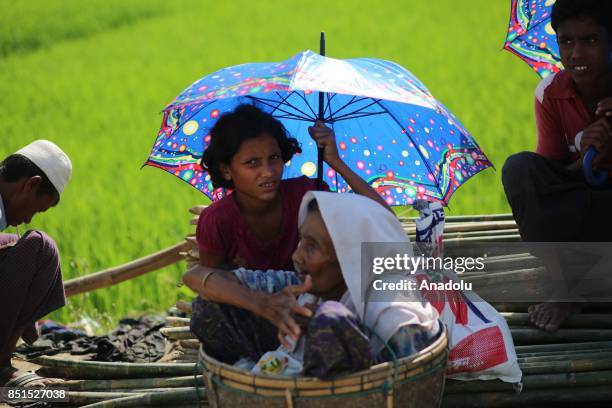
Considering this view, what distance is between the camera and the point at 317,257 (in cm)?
273

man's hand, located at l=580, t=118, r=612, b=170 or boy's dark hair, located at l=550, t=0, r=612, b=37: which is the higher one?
boy's dark hair, located at l=550, t=0, r=612, b=37

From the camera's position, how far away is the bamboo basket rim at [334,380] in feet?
7.68

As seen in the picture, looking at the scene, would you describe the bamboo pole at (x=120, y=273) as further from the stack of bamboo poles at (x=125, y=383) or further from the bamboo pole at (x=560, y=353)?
the bamboo pole at (x=560, y=353)

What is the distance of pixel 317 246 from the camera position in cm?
274

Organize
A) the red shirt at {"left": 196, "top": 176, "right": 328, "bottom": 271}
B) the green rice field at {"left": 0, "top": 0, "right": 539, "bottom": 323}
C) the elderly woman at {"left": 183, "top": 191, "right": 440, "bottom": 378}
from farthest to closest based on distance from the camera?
the green rice field at {"left": 0, "top": 0, "right": 539, "bottom": 323} < the red shirt at {"left": 196, "top": 176, "right": 328, "bottom": 271} < the elderly woman at {"left": 183, "top": 191, "right": 440, "bottom": 378}

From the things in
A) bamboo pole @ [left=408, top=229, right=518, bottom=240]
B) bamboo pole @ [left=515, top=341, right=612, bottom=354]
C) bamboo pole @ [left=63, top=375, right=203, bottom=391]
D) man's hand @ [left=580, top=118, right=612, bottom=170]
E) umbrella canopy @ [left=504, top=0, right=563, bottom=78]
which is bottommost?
bamboo pole @ [left=63, top=375, right=203, bottom=391]

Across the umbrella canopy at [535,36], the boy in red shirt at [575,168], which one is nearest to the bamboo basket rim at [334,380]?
the boy in red shirt at [575,168]

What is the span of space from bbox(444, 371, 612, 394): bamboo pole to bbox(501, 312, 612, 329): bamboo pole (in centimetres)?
41

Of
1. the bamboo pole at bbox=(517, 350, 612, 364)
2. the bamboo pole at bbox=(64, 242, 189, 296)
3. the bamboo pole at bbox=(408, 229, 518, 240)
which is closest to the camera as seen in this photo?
the bamboo pole at bbox=(517, 350, 612, 364)

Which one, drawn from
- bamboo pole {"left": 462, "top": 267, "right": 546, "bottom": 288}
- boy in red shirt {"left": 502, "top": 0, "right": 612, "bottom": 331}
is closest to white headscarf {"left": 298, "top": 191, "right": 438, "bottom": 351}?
boy in red shirt {"left": 502, "top": 0, "right": 612, "bottom": 331}

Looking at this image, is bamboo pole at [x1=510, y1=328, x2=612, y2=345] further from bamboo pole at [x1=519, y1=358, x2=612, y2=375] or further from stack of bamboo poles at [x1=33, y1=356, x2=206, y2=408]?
stack of bamboo poles at [x1=33, y1=356, x2=206, y2=408]

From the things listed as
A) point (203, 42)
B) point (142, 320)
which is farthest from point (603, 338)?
point (203, 42)

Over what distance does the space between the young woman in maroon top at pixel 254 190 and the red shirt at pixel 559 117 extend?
3.60 ft

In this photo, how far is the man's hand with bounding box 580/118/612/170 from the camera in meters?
3.39
